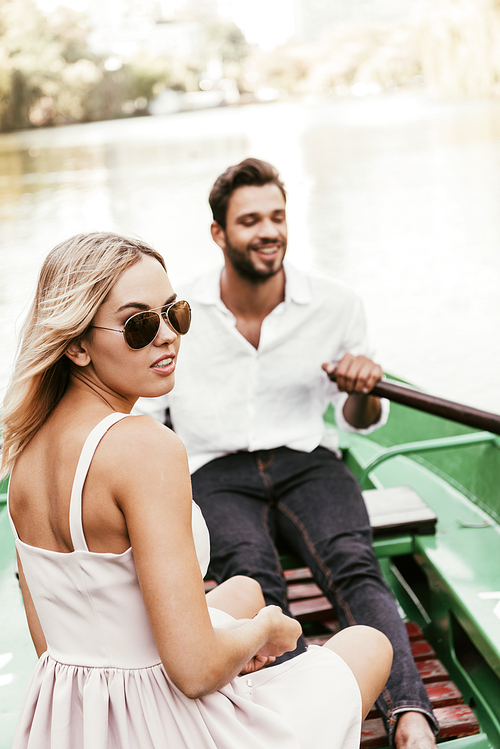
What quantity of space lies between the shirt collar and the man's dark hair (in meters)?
0.17

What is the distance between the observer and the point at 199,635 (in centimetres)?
101

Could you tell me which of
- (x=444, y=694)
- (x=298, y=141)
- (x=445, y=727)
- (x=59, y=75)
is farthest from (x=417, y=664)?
(x=59, y=75)

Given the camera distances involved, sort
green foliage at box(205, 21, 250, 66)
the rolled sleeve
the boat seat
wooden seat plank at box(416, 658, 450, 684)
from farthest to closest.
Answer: green foliage at box(205, 21, 250, 66) → the rolled sleeve → wooden seat plank at box(416, 658, 450, 684) → the boat seat

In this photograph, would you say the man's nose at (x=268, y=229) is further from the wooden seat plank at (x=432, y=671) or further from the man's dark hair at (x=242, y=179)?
the wooden seat plank at (x=432, y=671)

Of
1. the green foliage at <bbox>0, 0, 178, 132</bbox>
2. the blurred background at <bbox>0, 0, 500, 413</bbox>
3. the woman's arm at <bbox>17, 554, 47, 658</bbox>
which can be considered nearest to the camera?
the woman's arm at <bbox>17, 554, 47, 658</bbox>

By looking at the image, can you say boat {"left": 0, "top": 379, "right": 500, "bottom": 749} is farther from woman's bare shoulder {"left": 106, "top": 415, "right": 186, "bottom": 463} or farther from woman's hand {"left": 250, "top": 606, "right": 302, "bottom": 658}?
woman's bare shoulder {"left": 106, "top": 415, "right": 186, "bottom": 463}

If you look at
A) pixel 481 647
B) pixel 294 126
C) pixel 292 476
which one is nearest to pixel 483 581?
pixel 481 647

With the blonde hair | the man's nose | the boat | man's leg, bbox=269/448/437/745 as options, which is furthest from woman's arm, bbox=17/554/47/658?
the man's nose

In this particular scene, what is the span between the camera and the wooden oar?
6.85 feet

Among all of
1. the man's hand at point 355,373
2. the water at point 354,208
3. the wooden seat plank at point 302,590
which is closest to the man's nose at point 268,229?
the man's hand at point 355,373

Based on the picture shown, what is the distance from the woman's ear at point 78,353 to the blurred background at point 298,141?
5.9 inches

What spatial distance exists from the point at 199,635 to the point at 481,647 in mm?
1055

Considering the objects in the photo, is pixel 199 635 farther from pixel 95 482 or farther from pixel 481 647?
pixel 481 647

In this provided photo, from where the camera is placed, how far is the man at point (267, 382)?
2111 mm
